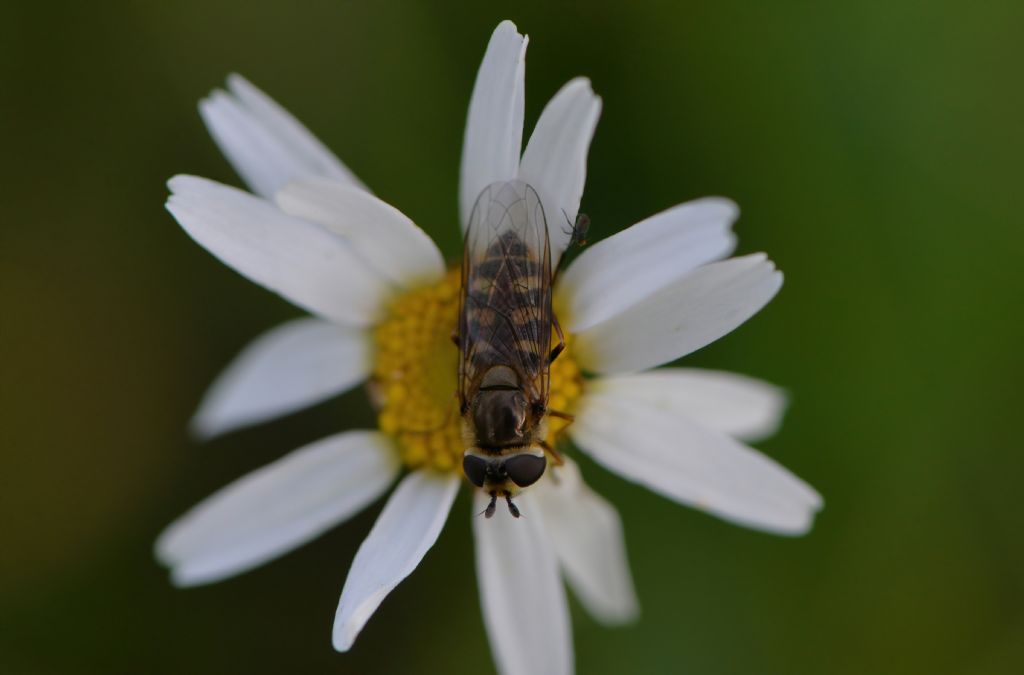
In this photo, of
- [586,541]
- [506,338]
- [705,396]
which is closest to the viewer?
[506,338]

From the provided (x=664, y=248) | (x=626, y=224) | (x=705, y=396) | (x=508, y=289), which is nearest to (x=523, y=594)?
(x=705, y=396)

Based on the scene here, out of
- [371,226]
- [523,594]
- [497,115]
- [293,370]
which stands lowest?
[523,594]

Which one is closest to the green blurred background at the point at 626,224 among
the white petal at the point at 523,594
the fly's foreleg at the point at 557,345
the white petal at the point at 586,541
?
the white petal at the point at 586,541

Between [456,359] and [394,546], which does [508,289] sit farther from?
[394,546]

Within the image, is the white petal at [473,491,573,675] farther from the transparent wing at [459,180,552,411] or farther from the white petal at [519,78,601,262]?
the white petal at [519,78,601,262]

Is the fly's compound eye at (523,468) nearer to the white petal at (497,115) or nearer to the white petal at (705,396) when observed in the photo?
the white petal at (705,396)

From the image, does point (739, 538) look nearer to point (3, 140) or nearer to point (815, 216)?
point (815, 216)

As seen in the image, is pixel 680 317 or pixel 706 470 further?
pixel 706 470
